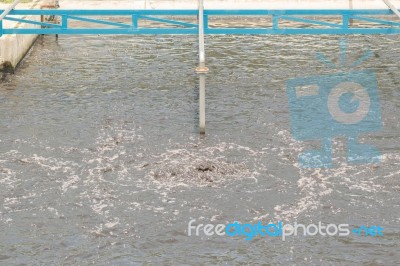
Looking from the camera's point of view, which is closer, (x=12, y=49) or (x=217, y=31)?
(x=217, y=31)

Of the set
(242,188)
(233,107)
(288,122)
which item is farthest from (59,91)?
(242,188)

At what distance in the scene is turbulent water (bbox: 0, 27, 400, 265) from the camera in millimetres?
13469

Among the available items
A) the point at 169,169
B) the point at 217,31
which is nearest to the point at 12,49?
the point at 217,31

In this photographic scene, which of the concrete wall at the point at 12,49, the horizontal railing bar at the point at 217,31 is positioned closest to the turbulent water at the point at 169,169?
the concrete wall at the point at 12,49

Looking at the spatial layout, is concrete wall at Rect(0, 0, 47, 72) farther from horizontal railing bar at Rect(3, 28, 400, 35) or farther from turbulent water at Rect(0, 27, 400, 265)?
horizontal railing bar at Rect(3, 28, 400, 35)

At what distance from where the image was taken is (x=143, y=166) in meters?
17.4

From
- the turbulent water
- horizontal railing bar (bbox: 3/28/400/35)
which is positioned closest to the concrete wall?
the turbulent water

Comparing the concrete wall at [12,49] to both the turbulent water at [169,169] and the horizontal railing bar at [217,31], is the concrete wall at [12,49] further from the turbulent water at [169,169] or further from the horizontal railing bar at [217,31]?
the horizontal railing bar at [217,31]

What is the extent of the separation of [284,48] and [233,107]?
27.1ft

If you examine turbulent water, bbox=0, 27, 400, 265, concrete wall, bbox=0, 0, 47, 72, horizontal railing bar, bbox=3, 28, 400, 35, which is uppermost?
horizontal railing bar, bbox=3, 28, 400, 35

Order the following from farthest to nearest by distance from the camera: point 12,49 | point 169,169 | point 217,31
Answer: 1. point 12,49
2. point 217,31
3. point 169,169

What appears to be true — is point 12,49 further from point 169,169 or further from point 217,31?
point 169,169

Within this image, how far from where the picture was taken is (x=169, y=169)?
17062 mm

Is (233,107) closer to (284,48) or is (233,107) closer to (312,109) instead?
(312,109)
